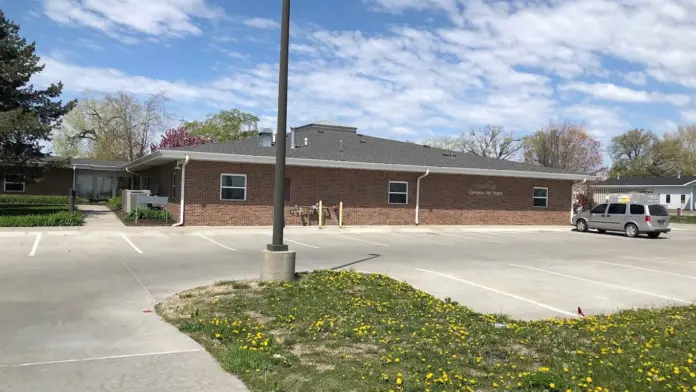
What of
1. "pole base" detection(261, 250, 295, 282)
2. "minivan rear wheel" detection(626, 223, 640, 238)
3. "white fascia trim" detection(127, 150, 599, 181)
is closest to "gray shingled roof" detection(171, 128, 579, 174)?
"white fascia trim" detection(127, 150, 599, 181)

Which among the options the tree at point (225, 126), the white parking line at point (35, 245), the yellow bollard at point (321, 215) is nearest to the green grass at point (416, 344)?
the white parking line at point (35, 245)

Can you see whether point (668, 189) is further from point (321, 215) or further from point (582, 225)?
point (321, 215)

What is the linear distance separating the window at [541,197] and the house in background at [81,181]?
28.2 metres

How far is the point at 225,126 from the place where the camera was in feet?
197

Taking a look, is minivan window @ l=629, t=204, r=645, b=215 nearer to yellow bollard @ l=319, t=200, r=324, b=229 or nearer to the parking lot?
the parking lot

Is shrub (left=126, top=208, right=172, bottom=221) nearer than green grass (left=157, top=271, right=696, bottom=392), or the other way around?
green grass (left=157, top=271, right=696, bottom=392)

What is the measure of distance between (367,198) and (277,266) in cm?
1568

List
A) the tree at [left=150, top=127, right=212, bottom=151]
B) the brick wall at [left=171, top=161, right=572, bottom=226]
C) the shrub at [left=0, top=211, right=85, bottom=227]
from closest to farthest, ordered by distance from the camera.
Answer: the shrub at [left=0, top=211, right=85, bottom=227] < the brick wall at [left=171, top=161, right=572, bottom=226] < the tree at [left=150, top=127, right=212, bottom=151]

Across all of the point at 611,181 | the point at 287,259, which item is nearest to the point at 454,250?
the point at 287,259

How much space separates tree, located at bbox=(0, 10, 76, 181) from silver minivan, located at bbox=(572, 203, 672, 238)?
25.0 metres

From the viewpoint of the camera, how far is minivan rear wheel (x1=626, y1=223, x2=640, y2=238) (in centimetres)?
2408

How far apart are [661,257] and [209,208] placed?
15.8 m

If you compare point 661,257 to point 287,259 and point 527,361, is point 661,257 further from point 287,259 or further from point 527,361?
point 527,361

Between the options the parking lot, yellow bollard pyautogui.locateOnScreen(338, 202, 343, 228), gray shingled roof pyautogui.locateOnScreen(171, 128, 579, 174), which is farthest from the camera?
yellow bollard pyautogui.locateOnScreen(338, 202, 343, 228)
